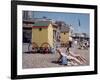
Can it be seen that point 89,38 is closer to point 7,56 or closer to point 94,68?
point 94,68

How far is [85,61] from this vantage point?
214cm

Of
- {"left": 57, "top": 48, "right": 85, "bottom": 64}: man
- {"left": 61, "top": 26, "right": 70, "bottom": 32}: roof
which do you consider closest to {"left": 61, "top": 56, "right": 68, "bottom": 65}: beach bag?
{"left": 57, "top": 48, "right": 85, "bottom": 64}: man

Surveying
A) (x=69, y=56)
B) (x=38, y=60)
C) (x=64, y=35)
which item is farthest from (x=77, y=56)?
(x=38, y=60)

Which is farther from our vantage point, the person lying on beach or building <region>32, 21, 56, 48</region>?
the person lying on beach

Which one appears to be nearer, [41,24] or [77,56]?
[41,24]

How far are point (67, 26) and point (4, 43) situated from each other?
606mm

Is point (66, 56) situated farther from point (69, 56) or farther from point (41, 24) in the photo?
point (41, 24)

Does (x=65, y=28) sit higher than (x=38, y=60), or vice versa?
(x=65, y=28)

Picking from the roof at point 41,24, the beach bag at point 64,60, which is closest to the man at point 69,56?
the beach bag at point 64,60

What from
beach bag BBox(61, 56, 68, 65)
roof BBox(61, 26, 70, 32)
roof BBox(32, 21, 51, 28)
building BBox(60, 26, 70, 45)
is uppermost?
roof BBox(32, 21, 51, 28)

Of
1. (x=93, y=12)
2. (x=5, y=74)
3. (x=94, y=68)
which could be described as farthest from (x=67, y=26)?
(x=5, y=74)

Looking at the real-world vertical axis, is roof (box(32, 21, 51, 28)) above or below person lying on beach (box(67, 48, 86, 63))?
above

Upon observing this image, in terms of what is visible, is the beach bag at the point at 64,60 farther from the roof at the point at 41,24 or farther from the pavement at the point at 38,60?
the roof at the point at 41,24

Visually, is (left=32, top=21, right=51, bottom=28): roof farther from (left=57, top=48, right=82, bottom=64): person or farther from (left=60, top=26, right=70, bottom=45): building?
(left=57, top=48, right=82, bottom=64): person
